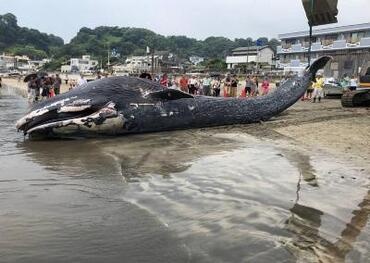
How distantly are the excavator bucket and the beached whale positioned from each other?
195 inches

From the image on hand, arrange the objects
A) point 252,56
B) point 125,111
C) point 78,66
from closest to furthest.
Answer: point 125,111, point 252,56, point 78,66

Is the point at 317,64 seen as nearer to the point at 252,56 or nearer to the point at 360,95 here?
the point at 360,95

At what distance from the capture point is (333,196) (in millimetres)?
5926

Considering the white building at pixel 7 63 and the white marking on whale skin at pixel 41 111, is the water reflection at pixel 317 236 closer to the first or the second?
the white marking on whale skin at pixel 41 111

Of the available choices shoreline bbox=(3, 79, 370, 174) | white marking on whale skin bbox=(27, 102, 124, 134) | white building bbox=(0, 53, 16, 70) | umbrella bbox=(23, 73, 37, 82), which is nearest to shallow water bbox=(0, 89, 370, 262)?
shoreline bbox=(3, 79, 370, 174)

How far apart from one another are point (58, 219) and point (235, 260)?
2.00 metres

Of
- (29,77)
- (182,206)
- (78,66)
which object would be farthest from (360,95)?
(78,66)

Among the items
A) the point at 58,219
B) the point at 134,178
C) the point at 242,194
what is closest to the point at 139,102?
the point at 134,178

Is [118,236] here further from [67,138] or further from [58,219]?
[67,138]

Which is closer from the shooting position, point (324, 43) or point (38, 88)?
point (38, 88)

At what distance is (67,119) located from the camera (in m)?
10.9

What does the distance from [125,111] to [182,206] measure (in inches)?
245

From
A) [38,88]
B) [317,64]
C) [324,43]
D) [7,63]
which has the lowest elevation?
[38,88]

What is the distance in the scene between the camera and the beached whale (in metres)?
10.9
